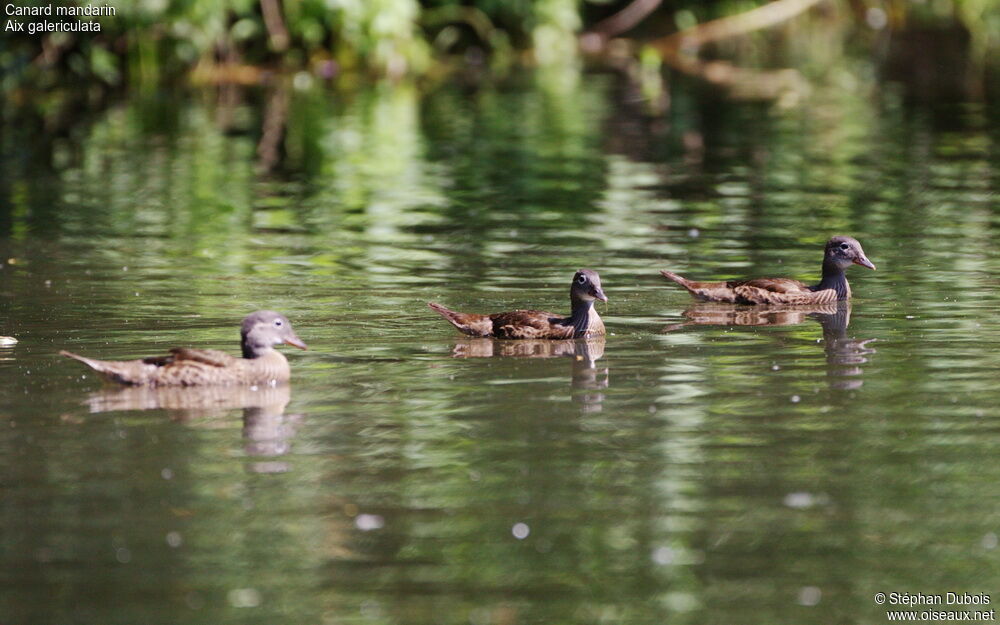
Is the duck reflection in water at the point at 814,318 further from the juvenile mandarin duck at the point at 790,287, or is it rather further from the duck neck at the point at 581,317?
the duck neck at the point at 581,317

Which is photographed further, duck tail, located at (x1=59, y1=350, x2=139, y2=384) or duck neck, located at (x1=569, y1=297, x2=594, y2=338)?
duck neck, located at (x1=569, y1=297, x2=594, y2=338)

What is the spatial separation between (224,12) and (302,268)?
18.8 m

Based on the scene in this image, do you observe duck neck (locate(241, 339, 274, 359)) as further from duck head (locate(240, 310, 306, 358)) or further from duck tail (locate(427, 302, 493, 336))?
duck tail (locate(427, 302, 493, 336))

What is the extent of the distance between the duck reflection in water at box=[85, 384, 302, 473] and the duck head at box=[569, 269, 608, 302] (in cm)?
263

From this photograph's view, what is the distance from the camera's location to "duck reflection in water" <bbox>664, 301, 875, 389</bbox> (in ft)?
42.4

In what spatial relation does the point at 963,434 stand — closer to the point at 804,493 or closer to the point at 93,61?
the point at 804,493

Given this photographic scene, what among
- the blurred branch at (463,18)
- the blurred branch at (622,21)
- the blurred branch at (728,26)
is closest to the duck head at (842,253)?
the blurred branch at (463,18)

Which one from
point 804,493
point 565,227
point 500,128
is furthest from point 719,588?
point 500,128

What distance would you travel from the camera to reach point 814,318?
583 inches

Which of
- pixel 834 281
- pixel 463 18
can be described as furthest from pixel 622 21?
pixel 834 281

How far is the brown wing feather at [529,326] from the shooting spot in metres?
13.6

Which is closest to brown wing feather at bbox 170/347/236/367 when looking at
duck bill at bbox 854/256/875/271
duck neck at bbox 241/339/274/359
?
duck neck at bbox 241/339/274/359

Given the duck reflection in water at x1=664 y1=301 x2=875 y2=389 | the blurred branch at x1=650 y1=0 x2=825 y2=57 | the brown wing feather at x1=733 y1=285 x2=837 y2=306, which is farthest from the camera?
the blurred branch at x1=650 y1=0 x2=825 y2=57

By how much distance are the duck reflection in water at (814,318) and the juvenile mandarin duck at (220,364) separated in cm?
331
